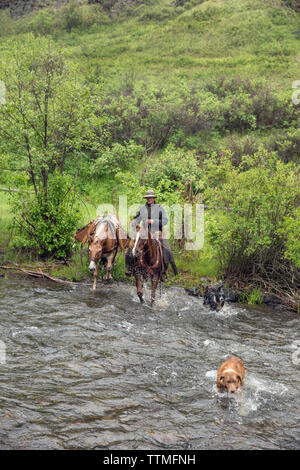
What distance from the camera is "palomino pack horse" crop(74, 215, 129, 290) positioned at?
14.1 meters

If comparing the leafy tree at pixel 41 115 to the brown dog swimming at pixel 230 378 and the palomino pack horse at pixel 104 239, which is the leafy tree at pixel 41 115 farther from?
the brown dog swimming at pixel 230 378

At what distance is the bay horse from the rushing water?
0.81m

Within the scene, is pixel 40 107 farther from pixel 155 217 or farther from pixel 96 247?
pixel 155 217

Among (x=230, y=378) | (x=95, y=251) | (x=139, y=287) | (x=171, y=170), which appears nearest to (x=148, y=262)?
(x=139, y=287)

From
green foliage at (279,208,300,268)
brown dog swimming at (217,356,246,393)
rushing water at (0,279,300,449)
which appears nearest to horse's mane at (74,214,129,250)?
rushing water at (0,279,300,449)

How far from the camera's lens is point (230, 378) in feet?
23.4

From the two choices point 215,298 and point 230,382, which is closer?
point 230,382

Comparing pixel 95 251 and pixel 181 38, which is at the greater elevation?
pixel 181 38

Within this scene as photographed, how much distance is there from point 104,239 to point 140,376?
694cm

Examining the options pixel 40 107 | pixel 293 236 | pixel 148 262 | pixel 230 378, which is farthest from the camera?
pixel 40 107

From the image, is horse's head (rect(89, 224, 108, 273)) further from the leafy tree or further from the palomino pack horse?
the leafy tree

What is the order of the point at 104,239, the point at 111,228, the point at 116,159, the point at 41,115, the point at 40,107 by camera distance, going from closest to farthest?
1. the point at 104,239
2. the point at 111,228
3. the point at 41,115
4. the point at 40,107
5. the point at 116,159

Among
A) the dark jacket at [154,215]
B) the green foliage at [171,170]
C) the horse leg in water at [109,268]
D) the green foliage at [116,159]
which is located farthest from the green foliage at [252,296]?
the green foliage at [116,159]
